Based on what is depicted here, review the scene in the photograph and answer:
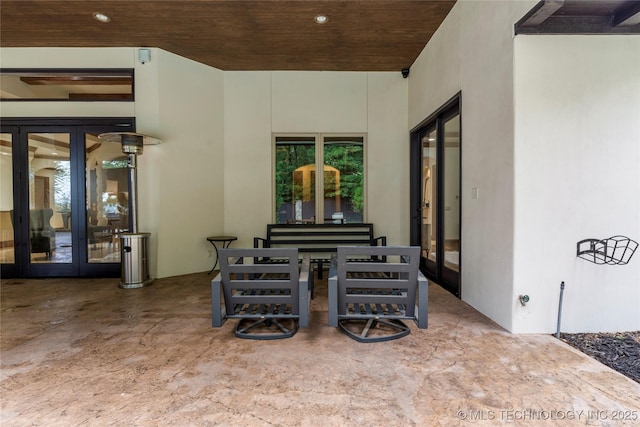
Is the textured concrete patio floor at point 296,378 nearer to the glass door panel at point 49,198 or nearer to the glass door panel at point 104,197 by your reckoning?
the glass door panel at point 104,197

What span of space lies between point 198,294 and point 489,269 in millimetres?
3561

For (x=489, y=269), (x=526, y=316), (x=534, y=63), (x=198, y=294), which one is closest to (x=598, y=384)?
(x=526, y=316)

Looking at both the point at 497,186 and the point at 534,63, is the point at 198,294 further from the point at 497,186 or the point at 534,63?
the point at 534,63

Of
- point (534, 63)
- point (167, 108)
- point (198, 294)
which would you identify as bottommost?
point (198, 294)

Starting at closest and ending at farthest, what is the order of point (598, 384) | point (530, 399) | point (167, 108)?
point (530, 399) → point (598, 384) → point (167, 108)

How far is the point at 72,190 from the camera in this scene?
4785 millimetres

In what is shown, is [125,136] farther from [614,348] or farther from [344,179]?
[614,348]

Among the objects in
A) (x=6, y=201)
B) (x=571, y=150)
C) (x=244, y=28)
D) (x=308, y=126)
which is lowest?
(x=6, y=201)

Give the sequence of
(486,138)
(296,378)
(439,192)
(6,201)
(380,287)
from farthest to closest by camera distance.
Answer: (6,201), (439,192), (486,138), (380,287), (296,378)

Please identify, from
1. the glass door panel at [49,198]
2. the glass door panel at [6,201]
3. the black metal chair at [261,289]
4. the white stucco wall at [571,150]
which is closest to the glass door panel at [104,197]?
the glass door panel at [49,198]

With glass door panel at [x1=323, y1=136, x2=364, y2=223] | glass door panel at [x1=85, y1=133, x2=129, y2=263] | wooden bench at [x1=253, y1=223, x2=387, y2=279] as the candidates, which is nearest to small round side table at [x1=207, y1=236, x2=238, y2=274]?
wooden bench at [x1=253, y1=223, x2=387, y2=279]

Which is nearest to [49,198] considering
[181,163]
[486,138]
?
Answer: [181,163]

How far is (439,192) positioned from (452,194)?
12.0 inches

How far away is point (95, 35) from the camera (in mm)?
4383
